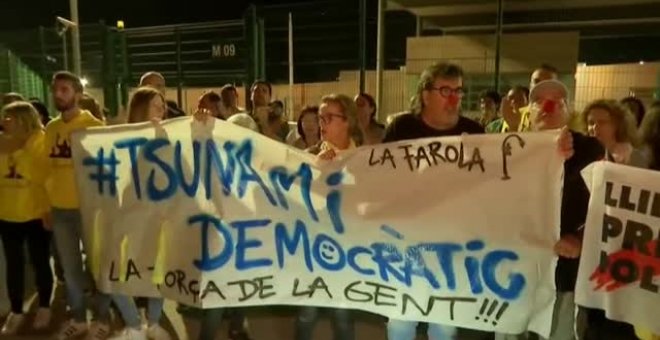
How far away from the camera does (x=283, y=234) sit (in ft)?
12.9

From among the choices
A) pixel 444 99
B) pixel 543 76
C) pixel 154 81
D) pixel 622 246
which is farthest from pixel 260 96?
pixel 622 246

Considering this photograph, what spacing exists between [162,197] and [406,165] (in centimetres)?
141

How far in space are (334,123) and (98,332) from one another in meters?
2.10

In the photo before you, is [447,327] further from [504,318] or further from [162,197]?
[162,197]

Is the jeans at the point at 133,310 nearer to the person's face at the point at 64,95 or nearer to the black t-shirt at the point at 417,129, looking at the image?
the person's face at the point at 64,95

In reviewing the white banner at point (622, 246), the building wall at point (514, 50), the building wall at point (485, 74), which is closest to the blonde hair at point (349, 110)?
the white banner at point (622, 246)

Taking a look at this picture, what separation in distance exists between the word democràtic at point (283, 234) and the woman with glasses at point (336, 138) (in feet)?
0.84

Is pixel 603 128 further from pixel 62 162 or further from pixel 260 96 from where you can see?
pixel 260 96

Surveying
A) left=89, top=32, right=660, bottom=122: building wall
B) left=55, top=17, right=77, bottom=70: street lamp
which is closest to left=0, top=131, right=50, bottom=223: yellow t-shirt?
left=55, top=17, right=77, bottom=70: street lamp

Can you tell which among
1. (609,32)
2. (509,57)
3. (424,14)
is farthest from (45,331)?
(609,32)

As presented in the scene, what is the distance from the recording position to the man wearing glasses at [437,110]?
378 centimetres

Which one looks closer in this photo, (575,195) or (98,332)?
(575,195)

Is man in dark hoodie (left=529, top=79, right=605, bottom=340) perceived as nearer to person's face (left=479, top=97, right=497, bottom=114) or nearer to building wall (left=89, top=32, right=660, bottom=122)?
person's face (left=479, top=97, right=497, bottom=114)

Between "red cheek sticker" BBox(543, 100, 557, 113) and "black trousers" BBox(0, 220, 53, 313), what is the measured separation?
336 centimetres
